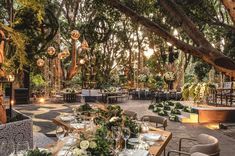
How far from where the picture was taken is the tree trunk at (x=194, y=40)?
4848 mm

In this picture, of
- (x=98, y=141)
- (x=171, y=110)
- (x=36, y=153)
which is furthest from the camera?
(x=171, y=110)

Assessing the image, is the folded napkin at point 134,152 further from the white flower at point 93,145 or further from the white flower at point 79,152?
the white flower at point 79,152

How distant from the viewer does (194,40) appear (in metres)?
5.02

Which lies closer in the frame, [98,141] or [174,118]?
[98,141]

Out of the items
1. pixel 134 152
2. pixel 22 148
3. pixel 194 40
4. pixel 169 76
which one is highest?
pixel 194 40

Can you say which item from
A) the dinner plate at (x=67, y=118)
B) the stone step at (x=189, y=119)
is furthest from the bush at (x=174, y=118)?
the dinner plate at (x=67, y=118)

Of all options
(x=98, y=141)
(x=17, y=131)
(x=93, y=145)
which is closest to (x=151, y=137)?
(x=98, y=141)

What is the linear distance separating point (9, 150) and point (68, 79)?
773 inches

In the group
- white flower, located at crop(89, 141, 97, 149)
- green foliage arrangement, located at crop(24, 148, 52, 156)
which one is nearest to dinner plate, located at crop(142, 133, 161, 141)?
white flower, located at crop(89, 141, 97, 149)

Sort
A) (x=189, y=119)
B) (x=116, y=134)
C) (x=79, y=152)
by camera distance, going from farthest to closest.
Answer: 1. (x=189, y=119)
2. (x=116, y=134)
3. (x=79, y=152)

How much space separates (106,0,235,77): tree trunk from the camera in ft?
15.9

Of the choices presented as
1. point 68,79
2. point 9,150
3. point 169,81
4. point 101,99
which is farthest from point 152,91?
point 9,150

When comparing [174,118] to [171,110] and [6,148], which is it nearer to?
[171,110]

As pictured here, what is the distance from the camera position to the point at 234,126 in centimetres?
1041
